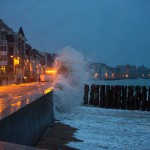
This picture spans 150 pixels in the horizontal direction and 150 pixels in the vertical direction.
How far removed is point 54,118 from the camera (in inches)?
651

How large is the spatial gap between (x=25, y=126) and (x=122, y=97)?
57.8ft

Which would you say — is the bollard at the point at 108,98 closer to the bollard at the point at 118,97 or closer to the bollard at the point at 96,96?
the bollard at the point at 118,97

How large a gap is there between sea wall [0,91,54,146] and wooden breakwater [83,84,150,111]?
13664 mm

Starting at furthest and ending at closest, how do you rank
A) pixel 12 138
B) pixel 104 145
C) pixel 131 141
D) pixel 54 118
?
pixel 54 118 < pixel 131 141 < pixel 104 145 < pixel 12 138

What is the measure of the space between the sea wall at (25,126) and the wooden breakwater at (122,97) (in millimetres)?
13664

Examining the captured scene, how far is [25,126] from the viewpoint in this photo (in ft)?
28.8

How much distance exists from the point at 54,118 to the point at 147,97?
11633mm

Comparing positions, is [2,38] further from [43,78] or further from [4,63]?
[43,78]

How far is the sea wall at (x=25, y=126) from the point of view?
7.00m

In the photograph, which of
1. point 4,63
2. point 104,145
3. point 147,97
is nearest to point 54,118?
point 104,145

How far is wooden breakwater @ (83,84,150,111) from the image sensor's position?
2506cm

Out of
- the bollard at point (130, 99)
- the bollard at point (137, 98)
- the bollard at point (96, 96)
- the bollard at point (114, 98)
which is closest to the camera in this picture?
the bollard at point (137, 98)

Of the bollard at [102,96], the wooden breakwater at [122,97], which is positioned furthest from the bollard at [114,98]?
the bollard at [102,96]

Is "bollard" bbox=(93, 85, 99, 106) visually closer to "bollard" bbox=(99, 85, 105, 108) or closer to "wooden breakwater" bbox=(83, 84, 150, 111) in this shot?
"wooden breakwater" bbox=(83, 84, 150, 111)
